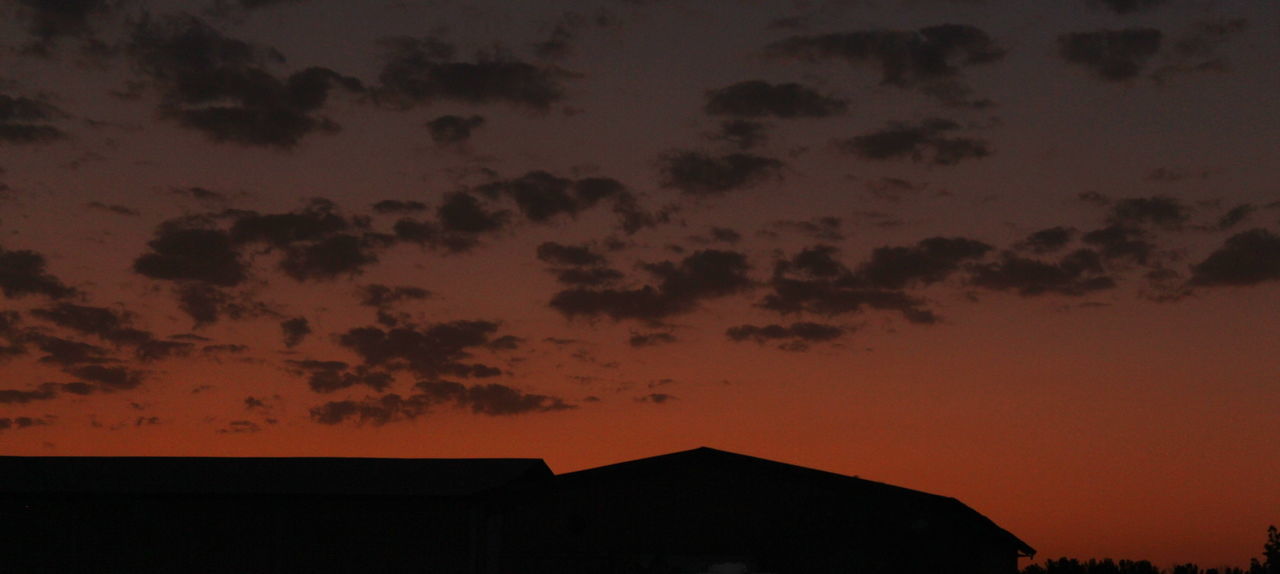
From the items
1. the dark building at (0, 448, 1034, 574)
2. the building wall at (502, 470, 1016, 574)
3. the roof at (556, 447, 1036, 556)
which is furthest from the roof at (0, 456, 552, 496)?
the roof at (556, 447, 1036, 556)

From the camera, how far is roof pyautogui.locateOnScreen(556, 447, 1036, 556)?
118 ft

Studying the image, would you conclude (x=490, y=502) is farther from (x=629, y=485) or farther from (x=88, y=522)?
(x=88, y=522)

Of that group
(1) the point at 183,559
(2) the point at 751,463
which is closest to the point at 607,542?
(2) the point at 751,463

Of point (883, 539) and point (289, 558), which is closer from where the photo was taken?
point (883, 539)

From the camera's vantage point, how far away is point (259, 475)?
137ft

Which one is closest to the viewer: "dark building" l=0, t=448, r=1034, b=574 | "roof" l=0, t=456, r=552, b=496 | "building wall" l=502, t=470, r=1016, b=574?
"building wall" l=502, t=470, r=1016, b=574

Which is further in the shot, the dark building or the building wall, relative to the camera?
the dark building

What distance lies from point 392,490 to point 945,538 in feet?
45.7

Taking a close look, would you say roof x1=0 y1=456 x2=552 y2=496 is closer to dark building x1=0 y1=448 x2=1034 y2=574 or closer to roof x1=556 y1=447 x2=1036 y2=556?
dark building x1=0 y1=448 x2=1034 y2=574

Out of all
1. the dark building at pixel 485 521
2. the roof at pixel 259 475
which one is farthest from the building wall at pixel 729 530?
the roof at pixel 259 475

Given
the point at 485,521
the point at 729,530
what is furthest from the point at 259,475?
the point at 729,530

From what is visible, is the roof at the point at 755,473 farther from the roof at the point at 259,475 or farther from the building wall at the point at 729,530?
the roof at the point at 259,475

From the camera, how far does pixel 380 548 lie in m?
38.8

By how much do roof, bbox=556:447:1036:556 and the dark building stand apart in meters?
0.04
